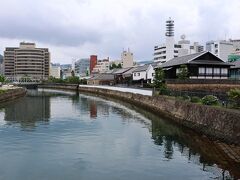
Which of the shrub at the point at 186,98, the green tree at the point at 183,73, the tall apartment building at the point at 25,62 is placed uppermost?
the tall apartment building at the point at 25,62

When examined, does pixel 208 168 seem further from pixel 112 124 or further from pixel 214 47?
pixel 214 47

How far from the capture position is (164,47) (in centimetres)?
14075

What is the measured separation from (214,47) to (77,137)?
120m

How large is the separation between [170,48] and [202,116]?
368 ft

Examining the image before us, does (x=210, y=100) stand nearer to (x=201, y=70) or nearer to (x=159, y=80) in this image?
(x=159, y=80)

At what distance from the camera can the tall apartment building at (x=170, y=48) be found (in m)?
138

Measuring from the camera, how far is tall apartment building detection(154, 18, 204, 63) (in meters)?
138

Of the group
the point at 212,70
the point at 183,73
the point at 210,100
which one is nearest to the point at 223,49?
the point at 212,70

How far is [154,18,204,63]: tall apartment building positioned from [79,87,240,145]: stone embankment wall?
91.9 meters

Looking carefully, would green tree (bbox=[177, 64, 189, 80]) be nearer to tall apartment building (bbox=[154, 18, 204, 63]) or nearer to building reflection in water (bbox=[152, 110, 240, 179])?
building reflection in water (bbox=[152, 110, 240, 179])

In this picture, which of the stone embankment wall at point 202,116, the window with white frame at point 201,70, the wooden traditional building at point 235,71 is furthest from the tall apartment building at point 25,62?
the stone embankment wall at point 202,116

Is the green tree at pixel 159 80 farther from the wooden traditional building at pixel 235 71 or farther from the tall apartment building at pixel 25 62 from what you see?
the tall apartment building at pixel 25 62

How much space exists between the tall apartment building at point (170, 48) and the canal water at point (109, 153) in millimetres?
106758

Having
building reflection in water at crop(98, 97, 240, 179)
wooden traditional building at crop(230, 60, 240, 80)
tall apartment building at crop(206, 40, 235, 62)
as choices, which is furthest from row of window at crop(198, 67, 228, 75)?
tall apartment building at crop(206, 40, 235, 62)
